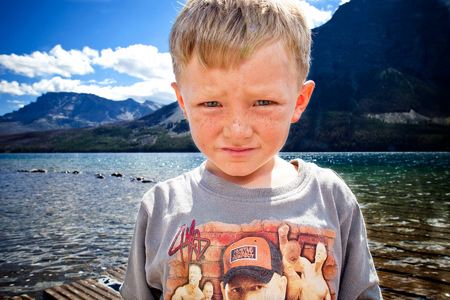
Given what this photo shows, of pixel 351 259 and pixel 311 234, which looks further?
pixel 351 259

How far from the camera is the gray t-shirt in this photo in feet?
5.63

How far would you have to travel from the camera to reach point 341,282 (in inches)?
76.3

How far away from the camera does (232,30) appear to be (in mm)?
1645

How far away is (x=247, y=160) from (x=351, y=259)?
78 cm

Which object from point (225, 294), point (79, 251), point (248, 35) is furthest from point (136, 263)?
point (79, 251)

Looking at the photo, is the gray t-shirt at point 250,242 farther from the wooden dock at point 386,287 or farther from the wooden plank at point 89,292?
the wooden dock at point 386,287

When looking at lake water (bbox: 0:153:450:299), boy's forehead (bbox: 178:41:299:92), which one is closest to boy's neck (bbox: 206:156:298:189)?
boy's forehead (bbox: 178:41:299:92)

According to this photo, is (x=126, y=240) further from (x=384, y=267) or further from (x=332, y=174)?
(x=332, y=174)

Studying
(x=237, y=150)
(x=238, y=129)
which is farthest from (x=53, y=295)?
(x=238, y=129)

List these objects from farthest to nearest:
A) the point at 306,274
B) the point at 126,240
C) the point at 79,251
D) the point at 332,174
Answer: the point at 126,240
the point at 79,251
the point at 332,174
the point at 306,274

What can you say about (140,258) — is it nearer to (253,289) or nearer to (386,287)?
(253,289)

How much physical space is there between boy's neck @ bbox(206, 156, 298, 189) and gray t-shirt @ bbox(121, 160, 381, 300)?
5cm

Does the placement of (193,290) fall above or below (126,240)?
above

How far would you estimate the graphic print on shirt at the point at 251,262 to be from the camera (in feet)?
5.54
